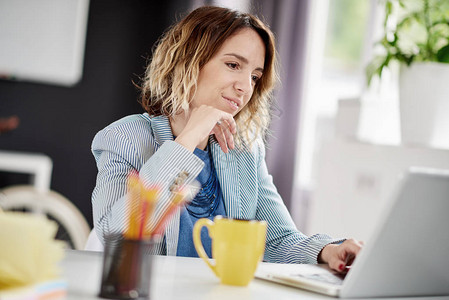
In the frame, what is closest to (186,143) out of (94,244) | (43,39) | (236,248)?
(94,244)

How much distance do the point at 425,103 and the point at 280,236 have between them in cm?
117

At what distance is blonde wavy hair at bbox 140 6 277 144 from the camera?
1619 millimetres

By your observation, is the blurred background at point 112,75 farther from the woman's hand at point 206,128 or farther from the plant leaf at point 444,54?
the woman's hand at point 206,128

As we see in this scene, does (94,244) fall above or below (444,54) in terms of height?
below

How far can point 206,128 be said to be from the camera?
1370 mm

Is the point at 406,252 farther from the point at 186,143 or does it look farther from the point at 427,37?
the point at 427,37

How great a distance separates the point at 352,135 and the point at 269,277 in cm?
208

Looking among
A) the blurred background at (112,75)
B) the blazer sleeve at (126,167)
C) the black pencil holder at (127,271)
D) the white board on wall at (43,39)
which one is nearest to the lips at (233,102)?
the blazer sleeve at (126,167)

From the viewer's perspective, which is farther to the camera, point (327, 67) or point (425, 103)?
point (327, 67)

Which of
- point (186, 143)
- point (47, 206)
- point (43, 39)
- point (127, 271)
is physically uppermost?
point (43, 39)

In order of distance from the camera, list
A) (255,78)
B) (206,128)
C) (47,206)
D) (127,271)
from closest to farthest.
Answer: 1. (127,271)
2. (206,128)
3. (255,78)
4. (47,206)

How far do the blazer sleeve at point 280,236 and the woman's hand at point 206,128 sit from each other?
161 mm

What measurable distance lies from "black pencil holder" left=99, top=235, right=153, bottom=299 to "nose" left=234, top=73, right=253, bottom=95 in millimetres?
933

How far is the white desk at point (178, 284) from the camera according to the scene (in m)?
0.78
